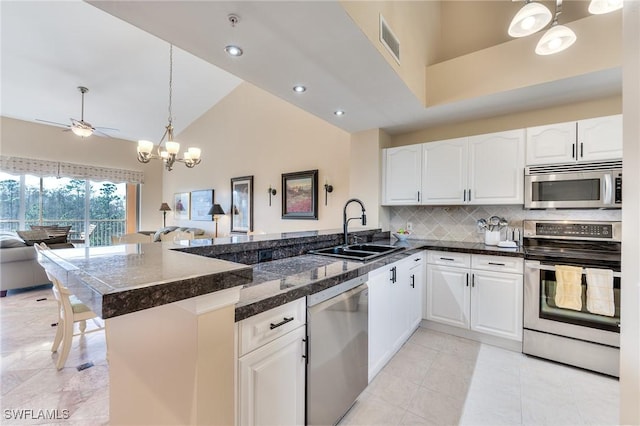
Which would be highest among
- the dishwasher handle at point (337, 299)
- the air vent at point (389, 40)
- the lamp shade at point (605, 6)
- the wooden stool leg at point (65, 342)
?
the air vent at point (389, 40)

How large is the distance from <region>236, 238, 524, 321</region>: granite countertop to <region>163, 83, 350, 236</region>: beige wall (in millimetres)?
2384

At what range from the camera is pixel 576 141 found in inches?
96.0

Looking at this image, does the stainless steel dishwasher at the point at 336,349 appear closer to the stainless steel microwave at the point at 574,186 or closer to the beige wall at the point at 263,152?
the stainless steel microwave at the point at 574,186

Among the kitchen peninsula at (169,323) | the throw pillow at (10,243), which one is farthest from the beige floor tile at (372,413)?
the throw pillow at (10,243)

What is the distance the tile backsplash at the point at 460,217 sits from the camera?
8.86ft

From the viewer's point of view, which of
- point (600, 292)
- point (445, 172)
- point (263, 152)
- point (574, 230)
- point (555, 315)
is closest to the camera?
point (600, 292)

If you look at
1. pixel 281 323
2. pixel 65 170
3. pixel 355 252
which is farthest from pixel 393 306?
pixel 65 170

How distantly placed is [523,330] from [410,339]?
3.26 feet

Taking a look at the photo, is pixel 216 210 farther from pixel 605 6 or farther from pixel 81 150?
pixel 605 6

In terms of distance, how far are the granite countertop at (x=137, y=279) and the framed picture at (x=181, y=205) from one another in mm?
6614

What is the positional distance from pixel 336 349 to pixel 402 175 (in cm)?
240

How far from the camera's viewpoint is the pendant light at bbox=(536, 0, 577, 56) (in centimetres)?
173

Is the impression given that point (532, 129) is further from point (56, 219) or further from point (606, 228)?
point (56, 219)

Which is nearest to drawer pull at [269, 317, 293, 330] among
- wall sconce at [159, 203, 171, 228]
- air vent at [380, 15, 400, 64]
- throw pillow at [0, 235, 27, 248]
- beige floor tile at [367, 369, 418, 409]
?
beige floor tile at [367, 369, 418, 409]
